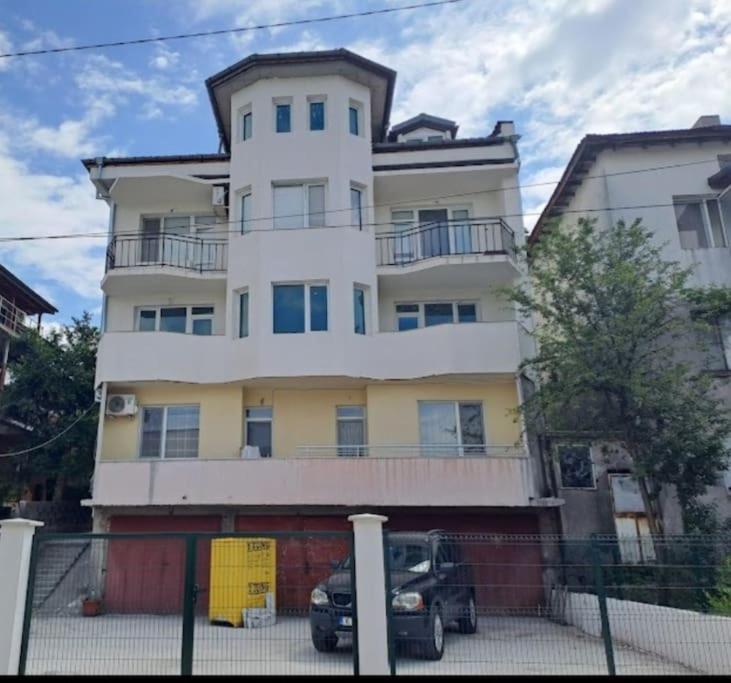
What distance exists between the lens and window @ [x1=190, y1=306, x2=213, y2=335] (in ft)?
57.0

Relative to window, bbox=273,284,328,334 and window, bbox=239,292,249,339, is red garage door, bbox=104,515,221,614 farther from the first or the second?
window, bbox=273,284,328,334

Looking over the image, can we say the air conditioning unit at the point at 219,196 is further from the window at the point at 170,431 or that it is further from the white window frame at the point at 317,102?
the window at the point at 170,431

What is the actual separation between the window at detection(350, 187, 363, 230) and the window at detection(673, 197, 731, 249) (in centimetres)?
850

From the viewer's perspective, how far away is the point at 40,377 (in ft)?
63.0

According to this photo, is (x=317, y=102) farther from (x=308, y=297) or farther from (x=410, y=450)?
(x=410, y=450)

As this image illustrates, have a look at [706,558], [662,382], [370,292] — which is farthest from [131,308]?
[706,558]

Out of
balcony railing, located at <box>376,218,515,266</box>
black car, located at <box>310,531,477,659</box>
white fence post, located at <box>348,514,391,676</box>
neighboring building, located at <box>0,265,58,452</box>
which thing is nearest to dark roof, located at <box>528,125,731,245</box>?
balcony railing, located at <box>376,218,515,266</box>

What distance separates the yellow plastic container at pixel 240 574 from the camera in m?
9.55

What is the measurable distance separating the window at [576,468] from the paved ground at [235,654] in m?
6.52

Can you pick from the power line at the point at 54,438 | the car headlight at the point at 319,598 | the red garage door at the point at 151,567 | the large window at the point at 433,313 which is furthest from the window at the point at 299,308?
the car headlight at the point at 319,598

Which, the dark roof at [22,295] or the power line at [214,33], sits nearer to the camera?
the power line at [214,33]

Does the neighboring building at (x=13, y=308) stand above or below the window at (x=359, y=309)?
above

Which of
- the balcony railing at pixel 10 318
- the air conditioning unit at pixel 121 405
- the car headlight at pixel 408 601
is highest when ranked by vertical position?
the balcony railing at pixel 10 318

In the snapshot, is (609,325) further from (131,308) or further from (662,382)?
(131,308)
